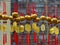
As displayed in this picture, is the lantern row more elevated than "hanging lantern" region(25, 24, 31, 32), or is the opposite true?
the lantern row

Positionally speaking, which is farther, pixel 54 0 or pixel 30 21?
pixel 54 0

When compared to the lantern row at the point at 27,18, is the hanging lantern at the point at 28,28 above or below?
below

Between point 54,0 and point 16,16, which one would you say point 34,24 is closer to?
point 16,16

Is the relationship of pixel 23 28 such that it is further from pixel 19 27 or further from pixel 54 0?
pixel 54 0

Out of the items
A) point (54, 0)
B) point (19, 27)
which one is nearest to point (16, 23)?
point (19, 27)

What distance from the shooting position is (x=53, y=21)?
490 mm

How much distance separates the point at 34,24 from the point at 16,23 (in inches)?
1.9

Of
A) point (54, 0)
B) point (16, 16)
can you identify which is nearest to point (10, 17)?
point (16, 16)

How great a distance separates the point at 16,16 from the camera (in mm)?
478

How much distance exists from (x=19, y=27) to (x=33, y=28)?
37 millimetres

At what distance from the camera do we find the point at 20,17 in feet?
1.58

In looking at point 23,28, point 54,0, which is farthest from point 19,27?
point 54,0

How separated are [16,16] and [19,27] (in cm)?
3

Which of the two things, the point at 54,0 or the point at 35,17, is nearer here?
the point at 35,17
